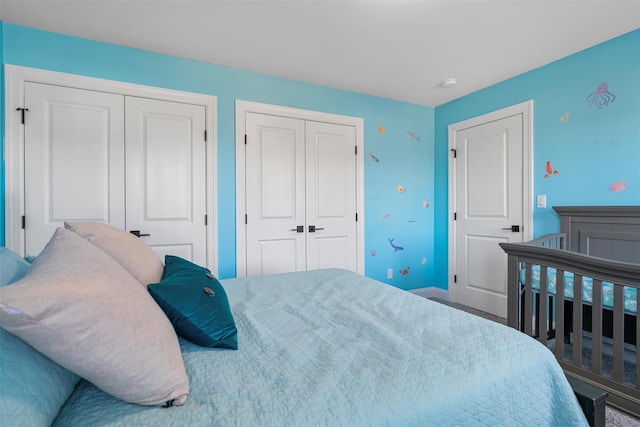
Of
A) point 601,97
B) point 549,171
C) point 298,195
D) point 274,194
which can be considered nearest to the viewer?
point 601,97

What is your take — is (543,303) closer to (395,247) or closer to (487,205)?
(487,205)

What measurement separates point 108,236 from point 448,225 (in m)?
3.44

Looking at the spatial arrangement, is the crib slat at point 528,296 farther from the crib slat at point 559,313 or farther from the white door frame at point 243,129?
the white door frame at point 243,129

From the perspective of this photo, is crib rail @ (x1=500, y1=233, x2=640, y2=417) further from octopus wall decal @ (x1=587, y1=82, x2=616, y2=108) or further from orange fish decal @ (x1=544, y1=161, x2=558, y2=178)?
octopus wall decal @ (x1=587, y1=82, x2=616, y2=108)

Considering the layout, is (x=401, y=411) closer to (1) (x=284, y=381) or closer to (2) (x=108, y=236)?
(1) (x=284, y=381)

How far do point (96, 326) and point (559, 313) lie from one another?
235cm

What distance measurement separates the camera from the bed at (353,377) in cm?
73

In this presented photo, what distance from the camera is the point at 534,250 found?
2096mm

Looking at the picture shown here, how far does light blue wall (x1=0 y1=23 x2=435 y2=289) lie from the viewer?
2305 mm

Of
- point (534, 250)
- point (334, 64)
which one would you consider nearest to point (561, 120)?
point (534, 250)

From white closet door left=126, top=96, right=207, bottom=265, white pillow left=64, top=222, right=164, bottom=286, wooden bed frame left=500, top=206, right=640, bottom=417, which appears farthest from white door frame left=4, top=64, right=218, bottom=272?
wooden bed frame left=500, top=206, right=640, bottom=417

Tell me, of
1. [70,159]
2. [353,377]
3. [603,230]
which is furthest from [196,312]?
[603,230]

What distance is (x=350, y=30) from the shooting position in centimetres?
225

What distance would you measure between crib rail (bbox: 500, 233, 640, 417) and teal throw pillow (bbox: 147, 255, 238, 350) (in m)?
1.94
